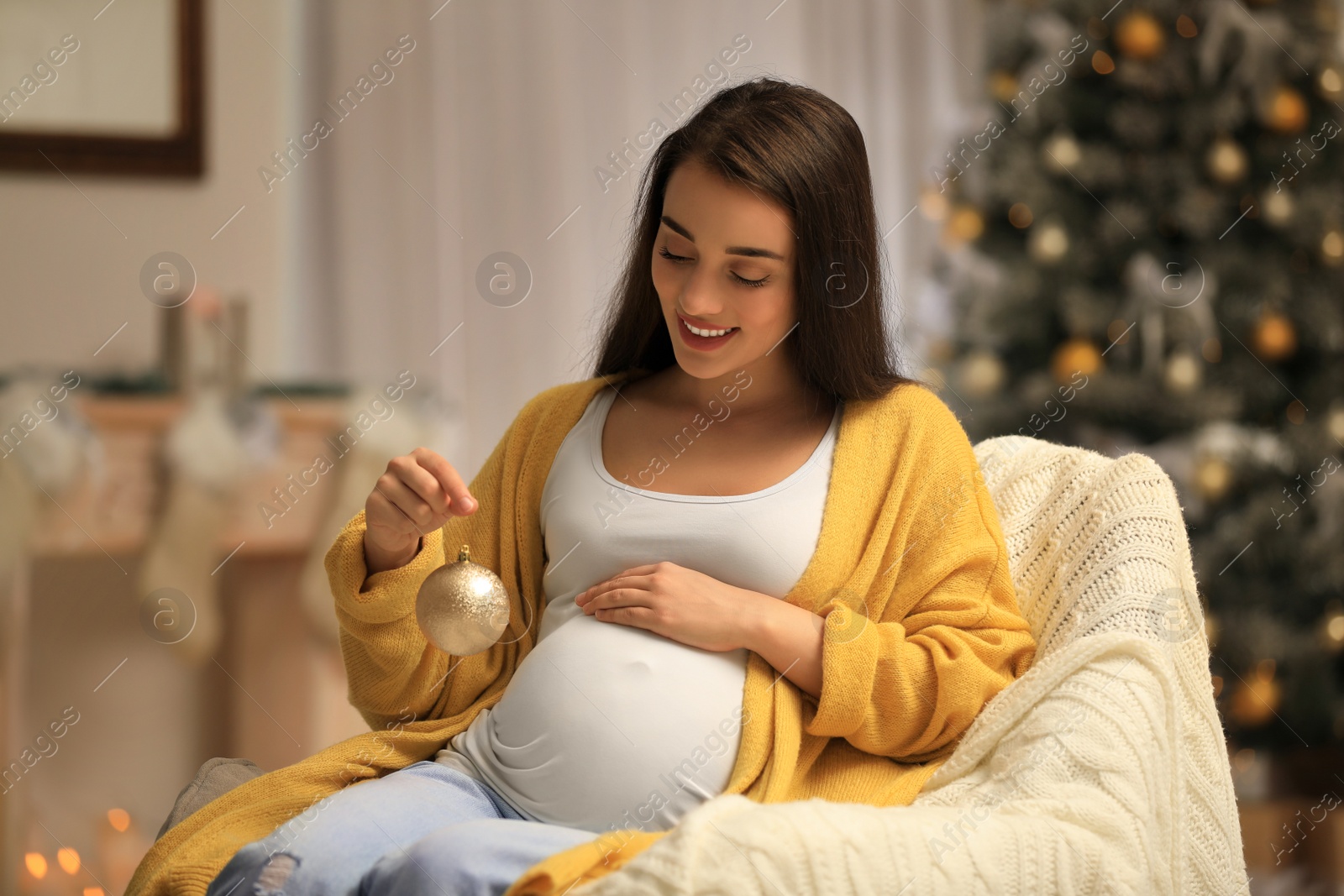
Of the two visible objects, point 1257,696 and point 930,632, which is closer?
point 930,632

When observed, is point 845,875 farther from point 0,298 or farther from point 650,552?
point 0,298

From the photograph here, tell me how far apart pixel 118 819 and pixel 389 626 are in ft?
6.57

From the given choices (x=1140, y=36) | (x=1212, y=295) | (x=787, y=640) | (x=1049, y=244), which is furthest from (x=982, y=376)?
(x=787, y=640)

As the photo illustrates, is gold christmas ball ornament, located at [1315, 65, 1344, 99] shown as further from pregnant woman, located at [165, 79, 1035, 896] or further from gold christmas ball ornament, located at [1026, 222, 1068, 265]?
pregnant woman, located at [165, 79, 1035, 896]

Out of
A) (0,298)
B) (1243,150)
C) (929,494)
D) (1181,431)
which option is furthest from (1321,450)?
(0,298)

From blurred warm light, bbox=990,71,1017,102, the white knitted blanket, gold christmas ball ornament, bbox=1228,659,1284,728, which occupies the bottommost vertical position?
gold christmas ball ornament, bbox=1228,659,1284,728

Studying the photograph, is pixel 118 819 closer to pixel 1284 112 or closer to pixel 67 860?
pixel 67 860

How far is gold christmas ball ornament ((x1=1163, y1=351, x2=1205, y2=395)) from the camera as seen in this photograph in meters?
2.54

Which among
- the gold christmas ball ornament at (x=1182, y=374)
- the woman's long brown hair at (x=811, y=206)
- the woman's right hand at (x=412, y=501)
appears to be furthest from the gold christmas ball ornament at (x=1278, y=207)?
the woman's right hand at (x=412, y=501)

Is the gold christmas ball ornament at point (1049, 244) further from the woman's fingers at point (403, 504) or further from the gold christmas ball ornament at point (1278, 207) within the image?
the woman's fingers at point (403, 504)

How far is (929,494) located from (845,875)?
0.46 metres

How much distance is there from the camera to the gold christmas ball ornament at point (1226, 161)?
Answer: 2555mm

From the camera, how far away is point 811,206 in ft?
4.00

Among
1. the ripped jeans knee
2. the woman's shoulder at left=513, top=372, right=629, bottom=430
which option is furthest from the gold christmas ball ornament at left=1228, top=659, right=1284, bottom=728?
the ripped jeans knee
